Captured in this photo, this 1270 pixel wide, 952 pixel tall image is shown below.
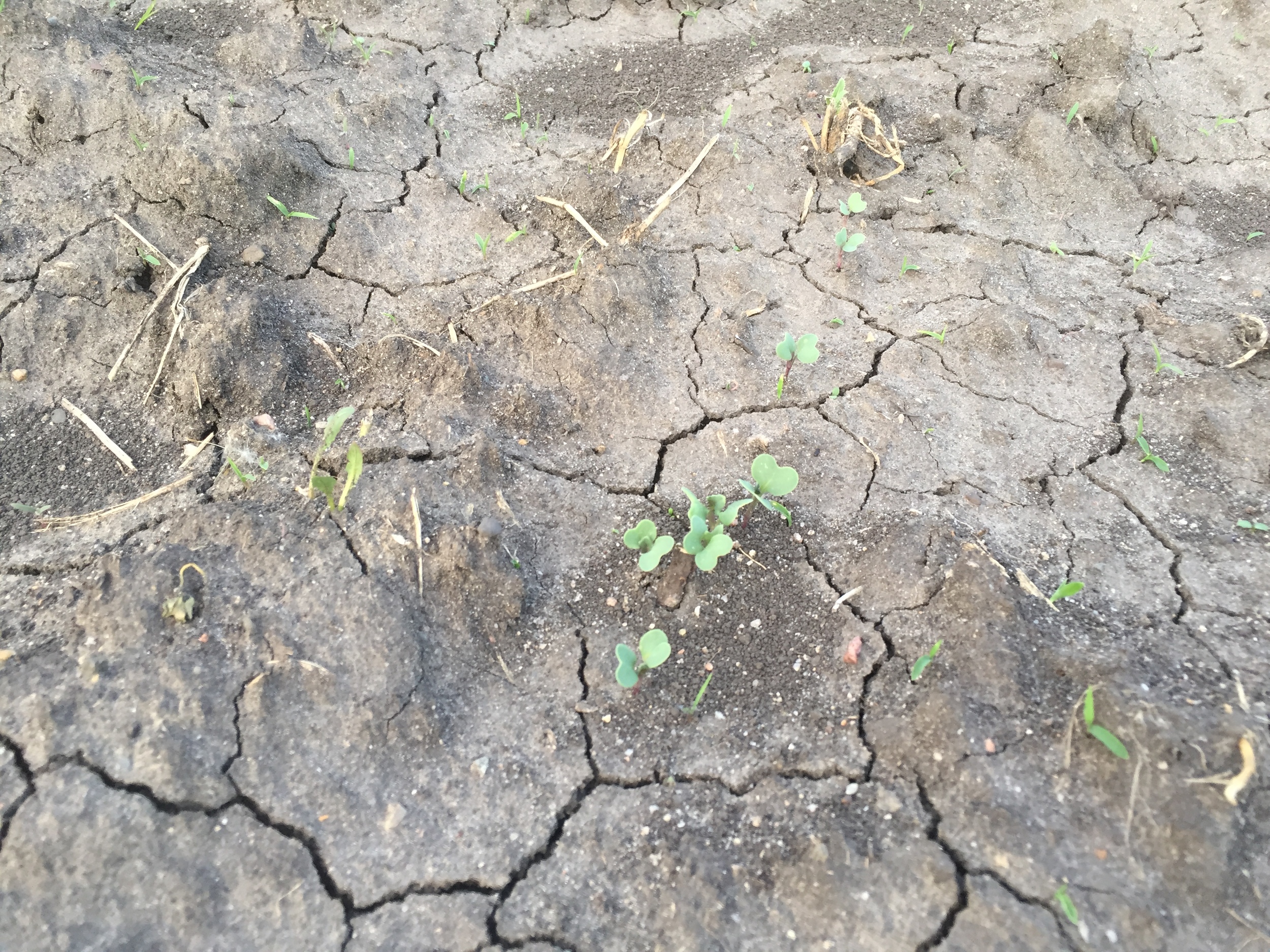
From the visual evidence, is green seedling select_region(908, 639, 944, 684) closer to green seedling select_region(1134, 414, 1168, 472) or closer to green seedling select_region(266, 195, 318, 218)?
green seedling select_region(1134, 414, 1168, 472)

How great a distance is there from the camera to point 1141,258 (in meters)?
2.94

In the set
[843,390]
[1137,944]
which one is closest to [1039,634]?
[1137,944]

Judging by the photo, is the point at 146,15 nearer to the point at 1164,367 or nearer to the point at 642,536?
the point at 642,536

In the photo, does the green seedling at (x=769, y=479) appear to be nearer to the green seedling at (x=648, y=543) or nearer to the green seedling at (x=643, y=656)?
the green seedling at (x=648, y=543)

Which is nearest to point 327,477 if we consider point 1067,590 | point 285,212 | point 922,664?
point 285,212

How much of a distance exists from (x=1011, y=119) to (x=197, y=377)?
10.3ft

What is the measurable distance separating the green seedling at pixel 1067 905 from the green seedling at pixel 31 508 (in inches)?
97.7

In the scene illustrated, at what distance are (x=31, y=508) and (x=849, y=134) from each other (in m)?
2.88

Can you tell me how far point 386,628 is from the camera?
1887 mm

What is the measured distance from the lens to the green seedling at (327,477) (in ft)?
6.53

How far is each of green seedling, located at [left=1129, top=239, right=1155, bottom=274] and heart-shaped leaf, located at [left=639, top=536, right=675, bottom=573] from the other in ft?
6.88

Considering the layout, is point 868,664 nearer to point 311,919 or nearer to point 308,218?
point 311,919

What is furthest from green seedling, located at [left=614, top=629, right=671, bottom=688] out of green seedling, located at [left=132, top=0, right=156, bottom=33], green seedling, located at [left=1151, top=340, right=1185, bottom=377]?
green seedling, located at [left=132, top=0, right=156, bottom=33]

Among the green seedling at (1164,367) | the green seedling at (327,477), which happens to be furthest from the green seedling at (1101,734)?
the green seedling at (327,477)
